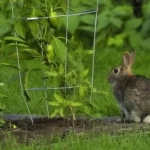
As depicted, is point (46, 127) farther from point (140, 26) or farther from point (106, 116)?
point (140, 26)

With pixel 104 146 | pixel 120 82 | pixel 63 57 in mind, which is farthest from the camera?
pixel 120 82

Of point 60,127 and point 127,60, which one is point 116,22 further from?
point 60,127

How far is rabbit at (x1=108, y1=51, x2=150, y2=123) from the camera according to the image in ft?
25.7

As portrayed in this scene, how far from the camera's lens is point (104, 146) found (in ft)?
22.7

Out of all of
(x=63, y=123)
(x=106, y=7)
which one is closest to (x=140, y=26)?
(x=106, y=7)

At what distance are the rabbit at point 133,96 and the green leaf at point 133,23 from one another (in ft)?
12.1

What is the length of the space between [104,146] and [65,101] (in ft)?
2.39

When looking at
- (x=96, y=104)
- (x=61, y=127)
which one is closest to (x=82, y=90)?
(x=61, y=127)

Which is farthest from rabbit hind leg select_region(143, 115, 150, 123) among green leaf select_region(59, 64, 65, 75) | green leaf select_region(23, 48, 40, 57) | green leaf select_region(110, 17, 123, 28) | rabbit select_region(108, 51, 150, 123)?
green leaf select_region(110, 17, 123, 28)

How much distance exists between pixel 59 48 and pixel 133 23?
4.63m

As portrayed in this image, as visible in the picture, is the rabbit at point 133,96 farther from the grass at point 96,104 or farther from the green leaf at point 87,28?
the green leaf at point 87,28

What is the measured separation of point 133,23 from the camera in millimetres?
11961

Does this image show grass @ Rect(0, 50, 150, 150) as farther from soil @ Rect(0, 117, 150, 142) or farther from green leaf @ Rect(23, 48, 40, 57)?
green leaf @ Rect(23, 48, 40, 57)

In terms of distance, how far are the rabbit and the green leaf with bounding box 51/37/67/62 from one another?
2.51ft
